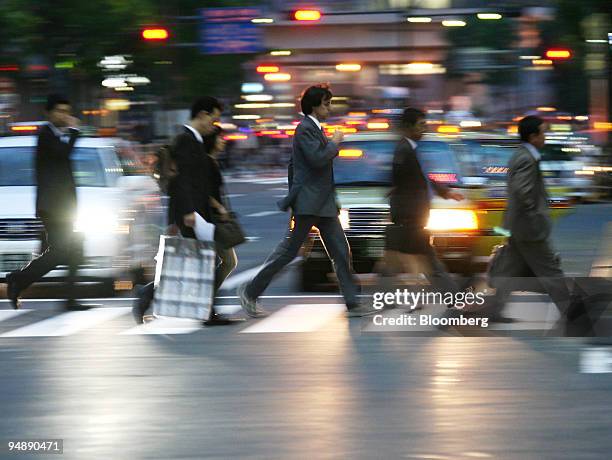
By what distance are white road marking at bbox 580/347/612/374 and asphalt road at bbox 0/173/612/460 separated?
14 mm

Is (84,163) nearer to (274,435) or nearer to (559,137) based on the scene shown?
(274,435)

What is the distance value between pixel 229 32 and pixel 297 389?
29.4 meters

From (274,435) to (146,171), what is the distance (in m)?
8.84

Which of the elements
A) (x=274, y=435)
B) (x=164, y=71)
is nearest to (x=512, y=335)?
(x=274, y=435)

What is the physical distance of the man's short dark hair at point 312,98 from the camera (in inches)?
419

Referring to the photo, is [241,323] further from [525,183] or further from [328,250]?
[525,183]

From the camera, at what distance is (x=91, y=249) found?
1234 cm

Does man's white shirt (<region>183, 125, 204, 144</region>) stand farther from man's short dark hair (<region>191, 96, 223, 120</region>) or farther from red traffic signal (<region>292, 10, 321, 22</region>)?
red traffic signal (<region>292, 10, 321, 22</region>)

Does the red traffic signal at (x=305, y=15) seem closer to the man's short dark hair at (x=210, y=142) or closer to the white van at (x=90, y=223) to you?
the white van at (x=90, y=223)

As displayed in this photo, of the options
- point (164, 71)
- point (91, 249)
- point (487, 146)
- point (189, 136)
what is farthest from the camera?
point (164, 71)

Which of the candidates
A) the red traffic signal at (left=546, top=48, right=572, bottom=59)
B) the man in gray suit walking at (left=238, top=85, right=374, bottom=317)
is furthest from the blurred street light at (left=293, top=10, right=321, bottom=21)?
the red traffic signal at (left=546, top=48, right=572, bottom=59)

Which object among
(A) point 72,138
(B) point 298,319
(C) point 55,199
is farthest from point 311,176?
(C) point 55,199

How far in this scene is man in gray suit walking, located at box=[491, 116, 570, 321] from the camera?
9.79 meters

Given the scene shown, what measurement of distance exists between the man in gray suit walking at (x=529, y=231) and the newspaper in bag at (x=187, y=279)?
7.38 feet
